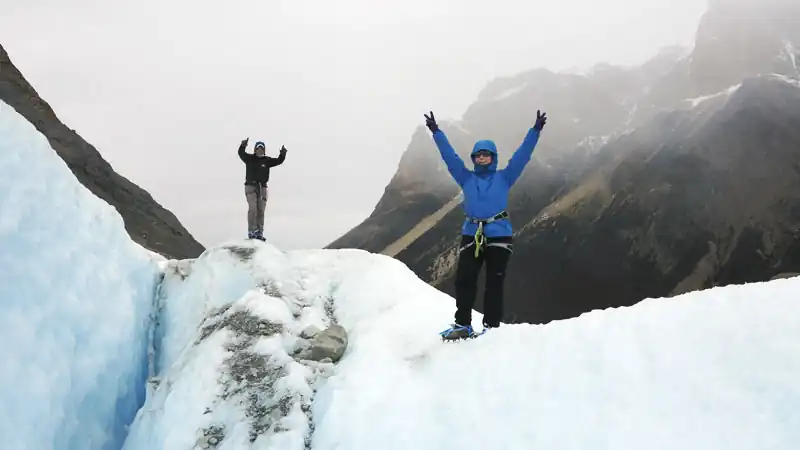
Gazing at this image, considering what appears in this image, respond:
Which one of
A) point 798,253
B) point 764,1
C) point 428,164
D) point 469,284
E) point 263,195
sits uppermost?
point 764,1

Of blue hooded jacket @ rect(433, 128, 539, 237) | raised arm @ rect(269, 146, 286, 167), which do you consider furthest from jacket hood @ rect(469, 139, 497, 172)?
raised arm @ rect(269, 146, 286, 167)

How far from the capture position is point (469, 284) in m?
8.38

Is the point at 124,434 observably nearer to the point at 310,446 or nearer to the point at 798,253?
the point at 310,446

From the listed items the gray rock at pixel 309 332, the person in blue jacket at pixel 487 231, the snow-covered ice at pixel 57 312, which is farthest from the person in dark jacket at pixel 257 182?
the person in blue jacket at pixel 487 231

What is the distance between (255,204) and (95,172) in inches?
1118

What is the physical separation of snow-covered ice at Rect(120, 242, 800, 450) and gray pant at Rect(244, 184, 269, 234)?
440 centimetres

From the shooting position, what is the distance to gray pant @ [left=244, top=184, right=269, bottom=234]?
596 inches

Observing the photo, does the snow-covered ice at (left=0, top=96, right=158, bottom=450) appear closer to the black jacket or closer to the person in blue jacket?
the black jacket

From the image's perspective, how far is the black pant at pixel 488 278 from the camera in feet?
27.0

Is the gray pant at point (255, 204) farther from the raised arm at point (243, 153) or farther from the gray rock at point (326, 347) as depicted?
the gray rock at point (326, 347)

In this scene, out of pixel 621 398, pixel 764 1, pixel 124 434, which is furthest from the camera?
pixel 764 1

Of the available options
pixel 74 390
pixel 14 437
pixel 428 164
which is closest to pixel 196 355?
pixel 74 390

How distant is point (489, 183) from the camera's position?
331 inches

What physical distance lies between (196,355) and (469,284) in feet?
15.2
